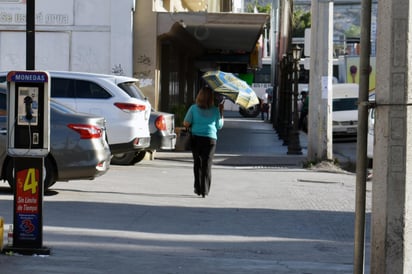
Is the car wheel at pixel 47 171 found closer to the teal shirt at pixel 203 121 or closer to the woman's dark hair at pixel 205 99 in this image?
the teal shirt at pixel 203 121

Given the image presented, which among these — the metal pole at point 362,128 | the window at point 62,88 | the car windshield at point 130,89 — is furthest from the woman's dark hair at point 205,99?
the metal pole at point 362,128

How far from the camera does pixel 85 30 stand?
72.2 ft

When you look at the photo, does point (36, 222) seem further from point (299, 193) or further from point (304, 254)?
Result: point (299, 193)

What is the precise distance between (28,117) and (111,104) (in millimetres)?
9156

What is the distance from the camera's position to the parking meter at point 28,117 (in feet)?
26.7

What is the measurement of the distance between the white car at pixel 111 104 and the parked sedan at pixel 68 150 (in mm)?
4333

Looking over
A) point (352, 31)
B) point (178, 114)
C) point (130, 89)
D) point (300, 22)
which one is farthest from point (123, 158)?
point (300, 22)

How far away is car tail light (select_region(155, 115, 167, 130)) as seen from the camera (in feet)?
60.5

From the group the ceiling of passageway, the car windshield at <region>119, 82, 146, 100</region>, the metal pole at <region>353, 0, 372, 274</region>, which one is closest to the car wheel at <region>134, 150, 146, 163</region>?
the car windshield at <region>119, 82, 146, 100</region>

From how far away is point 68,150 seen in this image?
41.3 feet

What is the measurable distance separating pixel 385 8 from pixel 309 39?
16.4 metres

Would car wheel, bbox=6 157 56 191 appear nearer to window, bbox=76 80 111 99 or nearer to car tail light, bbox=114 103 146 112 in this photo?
car tail light, bbox=114 103 146 112

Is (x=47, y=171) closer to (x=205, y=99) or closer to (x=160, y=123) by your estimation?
(x=205, y=99)

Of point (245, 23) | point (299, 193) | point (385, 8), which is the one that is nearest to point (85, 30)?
point (245, 23)
